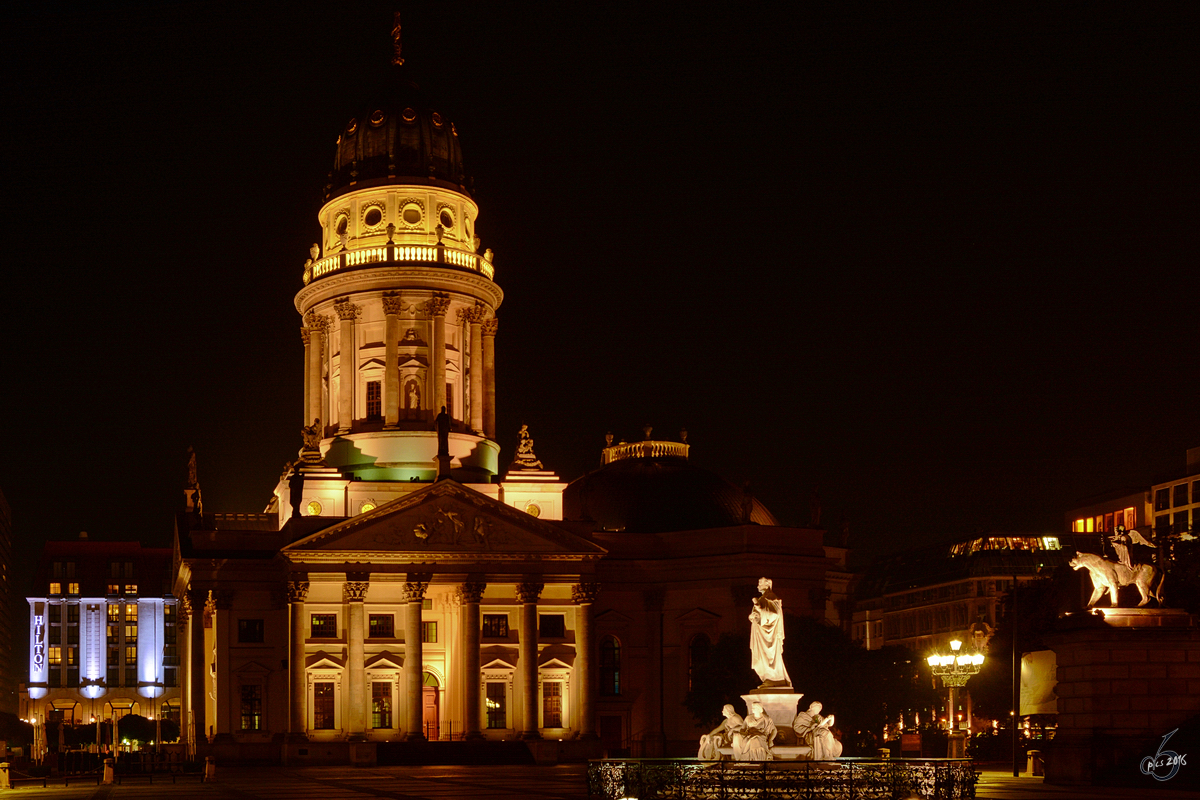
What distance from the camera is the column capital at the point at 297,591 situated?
280 ft

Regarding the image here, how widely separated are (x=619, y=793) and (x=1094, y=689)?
12.4 meters

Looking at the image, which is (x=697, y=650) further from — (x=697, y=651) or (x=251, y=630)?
(x=251, y=630)

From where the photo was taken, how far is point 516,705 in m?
88.8

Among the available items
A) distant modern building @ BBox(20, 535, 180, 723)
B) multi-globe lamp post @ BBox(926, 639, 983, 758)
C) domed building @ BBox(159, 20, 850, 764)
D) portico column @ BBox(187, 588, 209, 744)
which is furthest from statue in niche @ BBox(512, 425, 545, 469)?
distant modern building @ BBox(20, 535, 180, 723)

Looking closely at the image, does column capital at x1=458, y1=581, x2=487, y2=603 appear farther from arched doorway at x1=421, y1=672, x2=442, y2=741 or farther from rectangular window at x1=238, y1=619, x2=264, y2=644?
rectangular window at x1=238, y1=619, x2=264, y2=644

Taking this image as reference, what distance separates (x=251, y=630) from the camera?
8856 cm

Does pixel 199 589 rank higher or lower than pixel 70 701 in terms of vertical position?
higher

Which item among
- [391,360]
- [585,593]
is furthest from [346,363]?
[585,593]

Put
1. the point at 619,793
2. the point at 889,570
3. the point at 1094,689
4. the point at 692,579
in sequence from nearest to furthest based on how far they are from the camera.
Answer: the point at 619,793 → the point at 1094,689 → the point at 692,579 → the point at 889,570

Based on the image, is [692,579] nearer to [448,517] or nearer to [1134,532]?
[448,517]

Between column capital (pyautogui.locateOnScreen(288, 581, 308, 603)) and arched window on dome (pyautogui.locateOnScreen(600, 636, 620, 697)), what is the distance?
16.9m

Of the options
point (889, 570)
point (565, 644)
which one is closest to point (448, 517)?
point (565, 644)

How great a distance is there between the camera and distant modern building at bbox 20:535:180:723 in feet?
563

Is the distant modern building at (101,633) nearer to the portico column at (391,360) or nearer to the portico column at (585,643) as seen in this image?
the portico column at (391,360)
